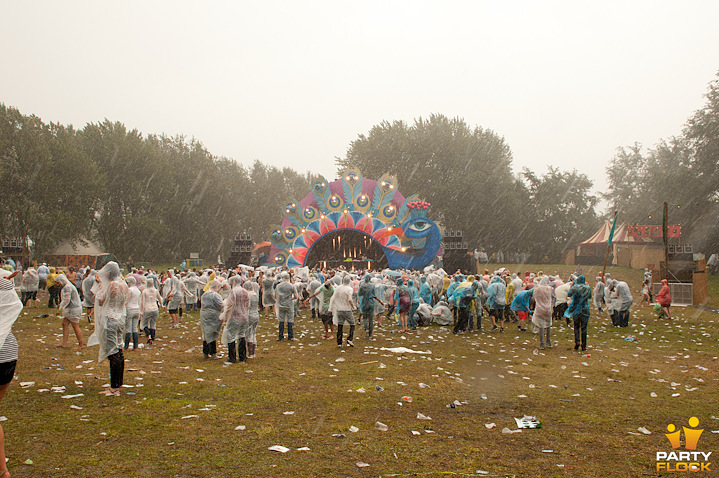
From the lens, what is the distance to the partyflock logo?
5238 mm

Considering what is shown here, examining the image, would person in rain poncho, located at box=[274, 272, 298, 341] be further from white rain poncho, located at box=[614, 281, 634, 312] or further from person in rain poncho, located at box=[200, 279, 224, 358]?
white rain poncho, located at box=[614, 281, 634, 312]

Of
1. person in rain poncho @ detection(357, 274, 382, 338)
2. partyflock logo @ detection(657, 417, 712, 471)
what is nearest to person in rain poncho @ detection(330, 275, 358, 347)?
person in rain poncho @ detection(357, 274, 382, 338)

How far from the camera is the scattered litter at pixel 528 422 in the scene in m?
6.47

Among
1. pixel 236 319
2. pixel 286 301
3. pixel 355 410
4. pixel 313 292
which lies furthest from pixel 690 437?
pixel 313 292

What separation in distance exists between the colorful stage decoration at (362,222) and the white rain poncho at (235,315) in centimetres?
2316

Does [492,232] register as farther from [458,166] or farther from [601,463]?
[601,463]

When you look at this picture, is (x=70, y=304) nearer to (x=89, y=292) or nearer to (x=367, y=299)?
(x=89, y=292)

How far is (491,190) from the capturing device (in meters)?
51.2

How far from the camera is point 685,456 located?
548 centimetres

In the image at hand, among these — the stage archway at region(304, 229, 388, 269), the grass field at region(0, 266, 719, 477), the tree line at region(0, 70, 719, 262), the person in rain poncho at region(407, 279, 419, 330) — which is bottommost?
the grass field at region(0, 266, 719, 477)

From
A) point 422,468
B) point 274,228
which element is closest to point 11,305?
point 422,468

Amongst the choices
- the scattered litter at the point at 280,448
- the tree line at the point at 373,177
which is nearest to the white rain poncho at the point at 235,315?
the scattered litter at the point at 280,448

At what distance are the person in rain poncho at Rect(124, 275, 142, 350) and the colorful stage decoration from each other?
73.3 feet

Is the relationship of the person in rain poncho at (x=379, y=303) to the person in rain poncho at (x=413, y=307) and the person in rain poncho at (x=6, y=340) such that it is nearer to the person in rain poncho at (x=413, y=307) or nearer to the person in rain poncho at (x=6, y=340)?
the person in rain poncho at (x=413, y=307)
